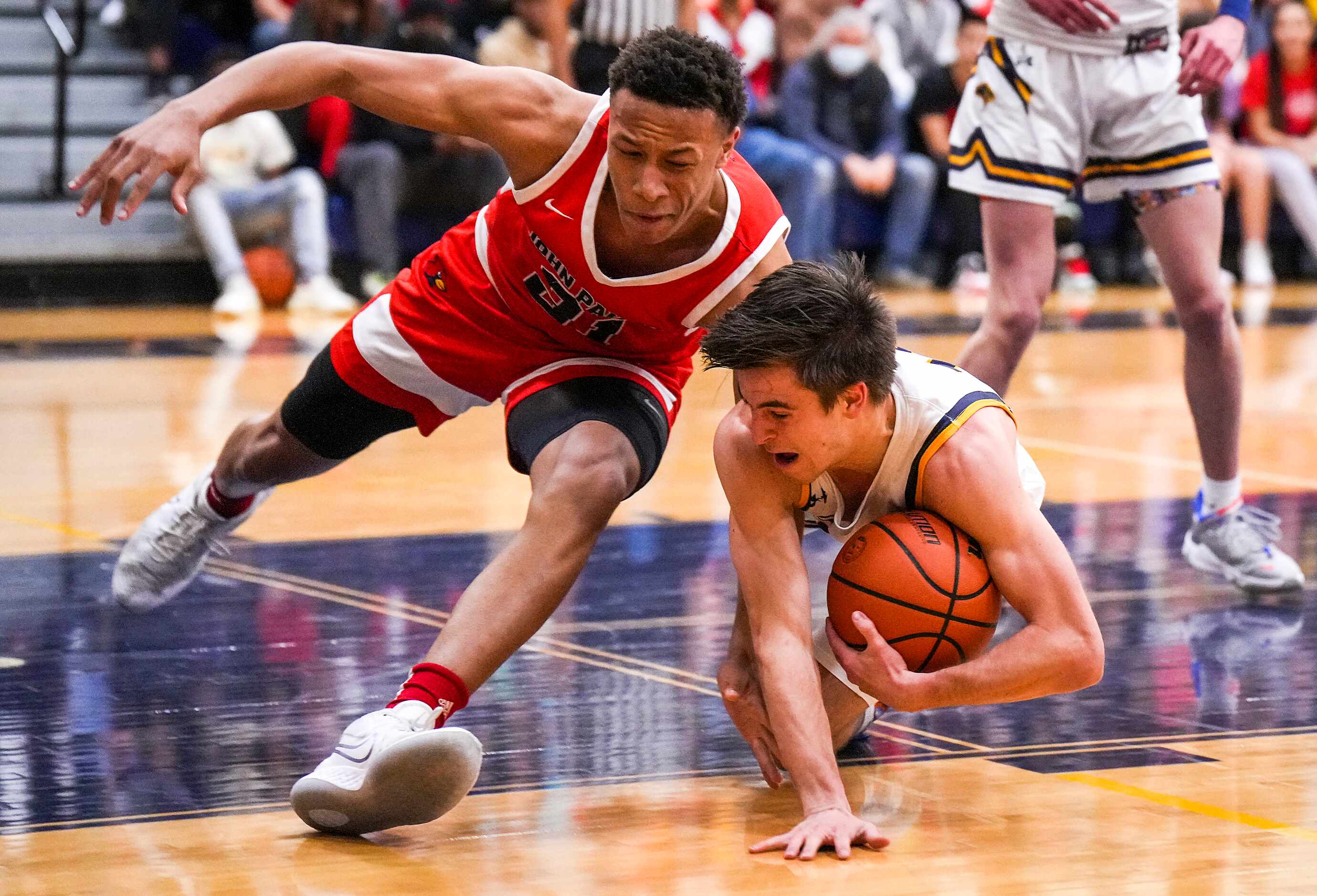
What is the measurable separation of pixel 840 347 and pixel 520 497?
9.06 feet

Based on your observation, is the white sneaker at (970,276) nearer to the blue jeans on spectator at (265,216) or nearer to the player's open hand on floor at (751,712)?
the blue jeans on spectator at (265,216)

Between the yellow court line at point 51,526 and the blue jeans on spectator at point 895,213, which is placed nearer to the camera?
the yellow court line at point 51,526

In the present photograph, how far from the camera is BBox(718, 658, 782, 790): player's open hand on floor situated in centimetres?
301

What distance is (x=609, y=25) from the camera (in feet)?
27.9

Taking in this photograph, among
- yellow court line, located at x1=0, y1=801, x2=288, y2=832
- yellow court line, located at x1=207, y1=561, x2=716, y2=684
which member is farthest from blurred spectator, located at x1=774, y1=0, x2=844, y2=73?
yellow court line, located at x1=0, y1=801, x2=288, y2=832

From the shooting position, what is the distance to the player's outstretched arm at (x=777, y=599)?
283cm

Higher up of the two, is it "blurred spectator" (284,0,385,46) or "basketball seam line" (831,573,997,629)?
"blurred spectator" (284,0,385,46)

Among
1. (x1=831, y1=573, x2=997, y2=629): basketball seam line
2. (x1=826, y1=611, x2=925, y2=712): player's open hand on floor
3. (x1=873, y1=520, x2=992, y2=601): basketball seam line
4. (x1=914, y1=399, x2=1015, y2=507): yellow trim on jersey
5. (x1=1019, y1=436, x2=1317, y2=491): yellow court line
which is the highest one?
(x1=914, y1=399, x2=1015, y2=507): yellow trim on jersey

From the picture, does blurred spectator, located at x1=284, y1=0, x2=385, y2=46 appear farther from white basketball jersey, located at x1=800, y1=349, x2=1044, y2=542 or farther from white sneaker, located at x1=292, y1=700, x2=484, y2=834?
white sneaker, located at x1=292, y1=700, x2=484, y2=834

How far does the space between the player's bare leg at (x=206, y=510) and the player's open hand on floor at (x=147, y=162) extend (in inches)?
49.9

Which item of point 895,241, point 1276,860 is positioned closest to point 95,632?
point 1276,860

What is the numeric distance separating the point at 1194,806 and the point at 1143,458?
3446 millimetres

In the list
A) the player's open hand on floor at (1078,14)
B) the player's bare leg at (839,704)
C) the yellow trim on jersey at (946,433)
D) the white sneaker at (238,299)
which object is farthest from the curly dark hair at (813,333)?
the white sneaker at (238,299)

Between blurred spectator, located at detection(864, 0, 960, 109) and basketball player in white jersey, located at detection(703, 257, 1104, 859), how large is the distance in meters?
10.1
